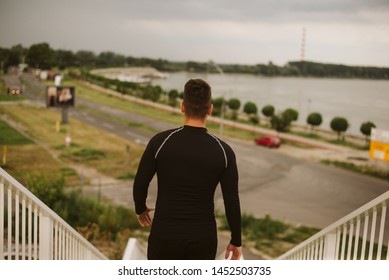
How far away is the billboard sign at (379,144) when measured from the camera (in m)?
5.27

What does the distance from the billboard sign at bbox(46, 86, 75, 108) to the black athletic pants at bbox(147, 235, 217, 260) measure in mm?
4280

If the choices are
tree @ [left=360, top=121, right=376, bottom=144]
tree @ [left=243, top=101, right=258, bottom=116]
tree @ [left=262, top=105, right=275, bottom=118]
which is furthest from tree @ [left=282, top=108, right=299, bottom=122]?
tree @ [left=360, top=121, right=376, bottom=144]

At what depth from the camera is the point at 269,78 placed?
18.6ft

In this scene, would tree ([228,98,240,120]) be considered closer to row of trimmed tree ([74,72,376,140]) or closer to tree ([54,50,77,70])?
row of trimmed tree ([74,72,376,140])

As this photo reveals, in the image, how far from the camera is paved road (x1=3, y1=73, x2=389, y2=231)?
20.3 feet

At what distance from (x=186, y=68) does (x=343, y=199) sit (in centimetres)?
285

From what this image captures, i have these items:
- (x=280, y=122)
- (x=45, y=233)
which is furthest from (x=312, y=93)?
(x=45, y=233)

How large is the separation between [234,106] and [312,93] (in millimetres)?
1076

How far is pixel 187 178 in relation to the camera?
1.99m
